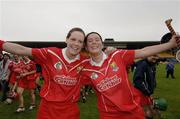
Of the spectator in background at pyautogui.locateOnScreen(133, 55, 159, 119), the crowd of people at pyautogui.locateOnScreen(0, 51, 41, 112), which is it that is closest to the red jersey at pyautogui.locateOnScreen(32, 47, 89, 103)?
the spectator in background at pyautogui.locateOnScreen(133, 55, 159, 119)

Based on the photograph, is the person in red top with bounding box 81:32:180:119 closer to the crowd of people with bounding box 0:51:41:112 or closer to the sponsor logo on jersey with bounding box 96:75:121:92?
the sponsor logo on jersey with bounding box 96:75:121:92

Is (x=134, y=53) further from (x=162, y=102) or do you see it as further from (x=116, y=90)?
(x=162, y=102)

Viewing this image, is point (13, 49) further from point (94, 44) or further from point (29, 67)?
point (29, 67)

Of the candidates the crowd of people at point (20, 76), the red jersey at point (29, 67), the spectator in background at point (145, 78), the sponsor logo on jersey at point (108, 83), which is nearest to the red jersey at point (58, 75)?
the sponsor logo on jersey at point (108, 83)

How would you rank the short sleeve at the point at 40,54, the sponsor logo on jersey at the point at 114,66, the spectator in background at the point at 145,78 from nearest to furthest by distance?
the sponsor logo on jersey at the point at 114,66 < the short sleeve at the point at 40,54 < the spectator in background at the point at 145,78

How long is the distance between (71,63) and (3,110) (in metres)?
7.33

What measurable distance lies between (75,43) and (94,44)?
274 mm

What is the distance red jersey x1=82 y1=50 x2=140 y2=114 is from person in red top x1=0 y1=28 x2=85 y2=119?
0.90 feet

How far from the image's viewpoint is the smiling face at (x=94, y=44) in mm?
4910

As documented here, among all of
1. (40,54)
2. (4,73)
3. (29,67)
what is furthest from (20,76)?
(40,54)

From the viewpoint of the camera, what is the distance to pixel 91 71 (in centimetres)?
497

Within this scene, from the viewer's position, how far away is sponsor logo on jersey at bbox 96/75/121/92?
4746 mm

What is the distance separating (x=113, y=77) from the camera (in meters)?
4.79

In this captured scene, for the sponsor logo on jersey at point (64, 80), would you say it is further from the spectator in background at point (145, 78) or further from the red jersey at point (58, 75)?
the spectator in background at point (145, 78)
